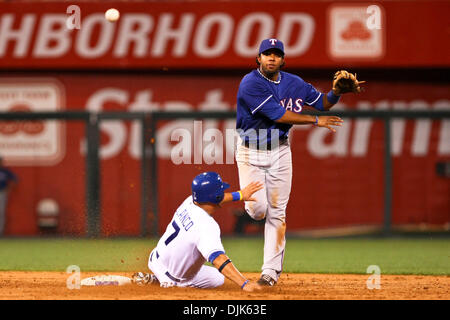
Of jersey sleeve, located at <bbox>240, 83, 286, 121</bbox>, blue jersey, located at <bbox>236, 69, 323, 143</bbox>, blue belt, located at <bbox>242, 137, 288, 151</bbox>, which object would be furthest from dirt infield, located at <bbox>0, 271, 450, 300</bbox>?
jersey sleeve, located at <bbox>240, 83, 286, 121</bbox>

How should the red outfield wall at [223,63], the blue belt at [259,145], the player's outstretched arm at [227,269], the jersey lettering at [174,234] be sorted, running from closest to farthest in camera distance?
1. the player's outstretched arm at [227,269]
2. the jersey lettering at [174,234]
3. the blue belt at [259,145]
4. the red outfield wall at [223,63]

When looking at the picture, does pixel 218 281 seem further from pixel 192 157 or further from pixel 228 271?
pixel 192 157

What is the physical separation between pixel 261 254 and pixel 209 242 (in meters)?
4.11

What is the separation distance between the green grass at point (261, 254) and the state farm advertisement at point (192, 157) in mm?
869

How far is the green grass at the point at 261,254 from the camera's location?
325 inches

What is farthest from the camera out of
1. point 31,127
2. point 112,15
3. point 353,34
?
point 31,127

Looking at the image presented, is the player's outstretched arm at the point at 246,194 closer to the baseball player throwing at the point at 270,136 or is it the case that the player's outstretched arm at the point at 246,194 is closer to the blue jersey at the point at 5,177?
the baseball player throwing at the point at 270,136

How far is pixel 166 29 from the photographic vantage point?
12.5m

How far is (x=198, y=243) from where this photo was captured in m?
5.77

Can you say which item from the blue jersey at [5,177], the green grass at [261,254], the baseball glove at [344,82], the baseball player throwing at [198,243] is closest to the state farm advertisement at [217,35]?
the blue jersey at [5,177]

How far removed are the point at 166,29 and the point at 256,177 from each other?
654cm

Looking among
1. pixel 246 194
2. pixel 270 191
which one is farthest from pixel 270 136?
pixel 246 194

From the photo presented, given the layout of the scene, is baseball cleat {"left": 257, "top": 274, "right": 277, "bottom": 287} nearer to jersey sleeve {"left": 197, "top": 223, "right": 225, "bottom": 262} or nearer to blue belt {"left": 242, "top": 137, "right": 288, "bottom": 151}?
jersey sleeve {"left": 197, "top": 223, "right": 225, "bottom": 262}

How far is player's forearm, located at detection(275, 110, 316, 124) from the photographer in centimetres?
620
